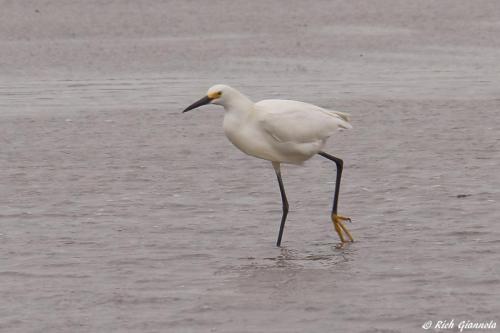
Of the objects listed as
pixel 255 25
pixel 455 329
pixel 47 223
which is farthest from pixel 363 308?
pixel 255 25

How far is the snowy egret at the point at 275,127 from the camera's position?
30.8ft

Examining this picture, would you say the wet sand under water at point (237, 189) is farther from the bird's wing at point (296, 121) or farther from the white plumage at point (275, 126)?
the bird's wing at point (296, 121)

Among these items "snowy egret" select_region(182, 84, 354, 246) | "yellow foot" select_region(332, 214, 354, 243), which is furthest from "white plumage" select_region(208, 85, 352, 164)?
"yellow foot" select_region(332, 214, 354, 243)

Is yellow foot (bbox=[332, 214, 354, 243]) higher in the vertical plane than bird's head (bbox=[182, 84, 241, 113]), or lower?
lower

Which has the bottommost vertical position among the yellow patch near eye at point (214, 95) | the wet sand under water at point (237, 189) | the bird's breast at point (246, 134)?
the wet sand under water at point (237, 189)

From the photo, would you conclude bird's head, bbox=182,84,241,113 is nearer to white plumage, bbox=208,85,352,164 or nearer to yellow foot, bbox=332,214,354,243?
white plumage, bbox=208,85,352,164

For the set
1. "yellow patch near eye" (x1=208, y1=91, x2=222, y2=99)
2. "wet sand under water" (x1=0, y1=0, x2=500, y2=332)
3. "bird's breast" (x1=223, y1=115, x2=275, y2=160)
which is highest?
"yellow patch near eye" (x1=208, y1=91, x2=222, y2=99)

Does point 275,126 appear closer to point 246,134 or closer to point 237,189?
point 246,134

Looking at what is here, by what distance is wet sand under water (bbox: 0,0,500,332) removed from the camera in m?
7.78

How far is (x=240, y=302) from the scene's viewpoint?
25.6 ft

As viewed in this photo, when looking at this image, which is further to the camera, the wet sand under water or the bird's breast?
Result: the bird's breast

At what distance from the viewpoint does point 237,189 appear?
446 inches

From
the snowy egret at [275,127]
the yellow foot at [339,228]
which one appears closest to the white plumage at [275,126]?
the snowy egret at [275,127]

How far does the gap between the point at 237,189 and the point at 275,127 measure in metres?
1.97
